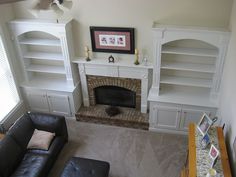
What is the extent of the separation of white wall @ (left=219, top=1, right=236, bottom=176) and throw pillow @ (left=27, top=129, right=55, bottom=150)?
9.47 ft

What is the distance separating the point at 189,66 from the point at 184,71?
0.25m

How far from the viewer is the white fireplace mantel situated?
4643 mm

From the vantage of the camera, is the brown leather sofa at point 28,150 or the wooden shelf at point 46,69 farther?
the wooden shelf at point 46,69

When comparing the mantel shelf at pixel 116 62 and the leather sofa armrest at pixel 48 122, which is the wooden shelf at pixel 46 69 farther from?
the leather sofa armrest at pixel 48 122

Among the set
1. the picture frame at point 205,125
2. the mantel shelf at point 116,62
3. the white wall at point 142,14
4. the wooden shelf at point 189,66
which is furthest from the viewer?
the mantel shelf at point 116,62

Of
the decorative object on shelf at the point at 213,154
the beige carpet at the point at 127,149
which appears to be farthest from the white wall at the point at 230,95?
the beige carpet at the point at 127,149

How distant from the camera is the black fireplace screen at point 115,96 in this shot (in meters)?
5.18

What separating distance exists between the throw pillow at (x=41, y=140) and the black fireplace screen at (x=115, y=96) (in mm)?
1492

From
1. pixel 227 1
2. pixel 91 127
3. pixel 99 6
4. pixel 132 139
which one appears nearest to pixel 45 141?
pixel 91 127

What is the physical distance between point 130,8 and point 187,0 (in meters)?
0.98

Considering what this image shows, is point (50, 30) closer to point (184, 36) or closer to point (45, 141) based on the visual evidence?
point (45, 141)

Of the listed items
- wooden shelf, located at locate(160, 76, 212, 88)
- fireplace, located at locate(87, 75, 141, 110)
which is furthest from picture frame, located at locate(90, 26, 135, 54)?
wooden shelf, located at locate(160, 76, 212, 88)

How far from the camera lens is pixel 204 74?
15.0 feet

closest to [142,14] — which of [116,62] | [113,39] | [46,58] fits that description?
[113,39]
